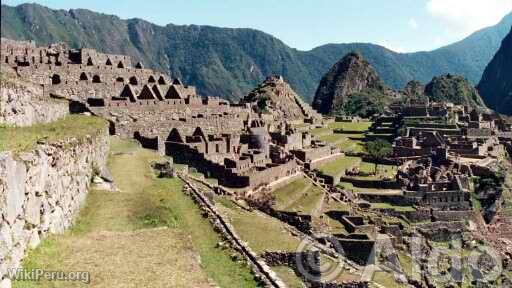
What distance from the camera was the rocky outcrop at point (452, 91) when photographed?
460 ft

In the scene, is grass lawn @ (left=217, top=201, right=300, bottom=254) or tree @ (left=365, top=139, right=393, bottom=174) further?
tree @ (left=365, top=139, right=393, bottom=174)

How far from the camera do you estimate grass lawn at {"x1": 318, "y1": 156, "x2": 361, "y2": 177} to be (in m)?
48.0

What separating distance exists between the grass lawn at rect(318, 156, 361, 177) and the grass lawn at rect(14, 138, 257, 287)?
2990 centimetres

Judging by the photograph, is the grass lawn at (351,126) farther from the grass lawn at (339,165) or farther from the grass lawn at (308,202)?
the grass lawn at (308,202)

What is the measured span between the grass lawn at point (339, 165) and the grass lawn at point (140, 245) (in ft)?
98.1

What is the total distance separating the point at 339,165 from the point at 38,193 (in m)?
43.2

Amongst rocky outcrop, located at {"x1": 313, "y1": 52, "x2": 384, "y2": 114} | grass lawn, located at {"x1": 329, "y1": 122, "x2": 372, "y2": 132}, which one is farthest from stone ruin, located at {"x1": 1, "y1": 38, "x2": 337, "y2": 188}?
rocky outcrop, located at {"x1": 313, "y1": 52, "x2": 384, "y2": 114}

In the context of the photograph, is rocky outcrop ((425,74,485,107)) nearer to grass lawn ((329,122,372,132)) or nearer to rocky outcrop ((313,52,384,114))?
rocky outcrop ((313,52,384,114))

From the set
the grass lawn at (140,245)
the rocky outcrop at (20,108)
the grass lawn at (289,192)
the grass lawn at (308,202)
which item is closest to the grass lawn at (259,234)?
the grass lawn at (140,245)

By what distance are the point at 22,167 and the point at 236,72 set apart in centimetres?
19013

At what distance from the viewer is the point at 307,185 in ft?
130

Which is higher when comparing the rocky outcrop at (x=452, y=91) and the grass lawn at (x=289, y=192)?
the rocky outcrop at (x=452, y=91)

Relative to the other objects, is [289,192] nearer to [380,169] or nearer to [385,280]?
[385,280]

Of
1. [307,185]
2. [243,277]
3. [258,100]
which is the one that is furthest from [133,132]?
[258,100]
